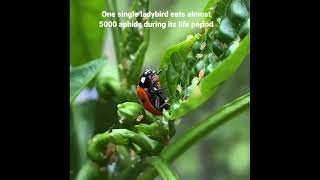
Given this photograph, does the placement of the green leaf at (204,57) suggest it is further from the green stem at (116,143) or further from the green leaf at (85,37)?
the green leaf at (85,37)

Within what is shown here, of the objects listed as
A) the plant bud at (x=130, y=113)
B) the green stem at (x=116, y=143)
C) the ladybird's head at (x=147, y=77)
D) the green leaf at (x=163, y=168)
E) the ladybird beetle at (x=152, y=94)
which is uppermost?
the ladybird's head at (x=147, y=77)

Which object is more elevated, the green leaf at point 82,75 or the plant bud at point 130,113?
the green leaf at point 82,75

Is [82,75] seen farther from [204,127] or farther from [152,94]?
Result: [204,127]

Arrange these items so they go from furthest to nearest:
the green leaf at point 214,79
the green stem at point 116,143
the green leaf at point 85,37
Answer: the green leaf at point 85,37 → the green stem at point 116,143 → the green leaf at point 214,79

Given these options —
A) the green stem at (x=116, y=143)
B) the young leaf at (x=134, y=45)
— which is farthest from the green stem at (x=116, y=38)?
the green stem at (x=116, y=143)

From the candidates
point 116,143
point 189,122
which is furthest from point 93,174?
point 189,122

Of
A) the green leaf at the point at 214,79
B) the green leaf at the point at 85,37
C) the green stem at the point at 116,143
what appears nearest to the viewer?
the green leaf at the point at 214,79

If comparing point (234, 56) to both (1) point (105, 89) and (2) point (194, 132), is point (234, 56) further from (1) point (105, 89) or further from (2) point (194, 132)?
(1) point (105, 89)
